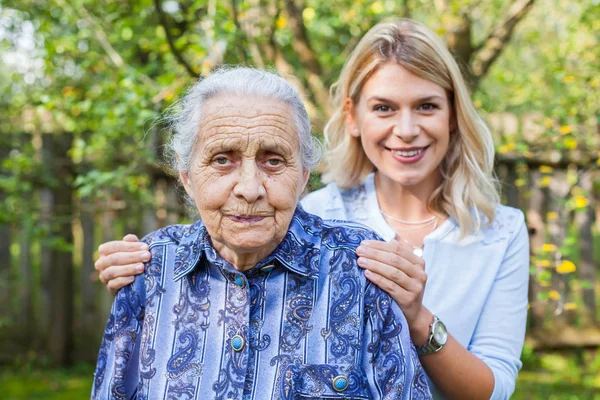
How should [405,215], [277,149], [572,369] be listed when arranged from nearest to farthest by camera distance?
[277,149] → [405,215] → [572,369]

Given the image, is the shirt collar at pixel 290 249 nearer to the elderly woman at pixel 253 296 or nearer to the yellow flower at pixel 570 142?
the elderly woman at pixel 253 296

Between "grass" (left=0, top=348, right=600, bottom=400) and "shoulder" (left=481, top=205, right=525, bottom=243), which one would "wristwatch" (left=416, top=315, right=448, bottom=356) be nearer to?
"shoulder" (left=481, top=205, right=525, bottom=243)

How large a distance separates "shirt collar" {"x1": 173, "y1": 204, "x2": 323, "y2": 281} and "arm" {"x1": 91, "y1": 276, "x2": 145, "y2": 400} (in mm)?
157

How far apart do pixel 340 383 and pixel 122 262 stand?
30.3 inches

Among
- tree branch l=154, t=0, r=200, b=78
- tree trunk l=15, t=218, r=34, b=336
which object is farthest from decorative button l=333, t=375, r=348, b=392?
tree trunk l=15, t=218, r=34, b=336

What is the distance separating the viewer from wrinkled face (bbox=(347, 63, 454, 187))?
2328 mm

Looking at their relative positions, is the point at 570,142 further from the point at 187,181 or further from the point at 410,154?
the point at 187,181

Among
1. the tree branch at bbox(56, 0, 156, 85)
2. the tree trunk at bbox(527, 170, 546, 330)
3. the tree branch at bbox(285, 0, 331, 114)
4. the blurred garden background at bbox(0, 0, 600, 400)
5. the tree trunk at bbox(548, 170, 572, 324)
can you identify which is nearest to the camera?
the blurred garden background at bbox(0, 0, 600, 400)

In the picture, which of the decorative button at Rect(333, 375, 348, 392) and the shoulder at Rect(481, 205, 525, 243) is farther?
the shoulder at Rect(481, 205, 525, 243)

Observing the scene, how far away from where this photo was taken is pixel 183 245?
6.56ft

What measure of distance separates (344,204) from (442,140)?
1.53 ft

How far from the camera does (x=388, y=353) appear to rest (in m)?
1.82

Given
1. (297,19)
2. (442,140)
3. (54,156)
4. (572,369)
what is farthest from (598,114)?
(54,156)

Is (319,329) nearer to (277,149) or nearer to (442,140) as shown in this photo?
(277,149)
